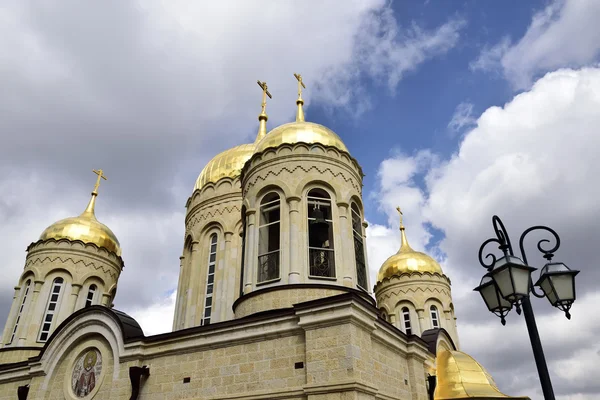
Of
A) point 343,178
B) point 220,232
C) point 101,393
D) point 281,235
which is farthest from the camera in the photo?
point 220,232

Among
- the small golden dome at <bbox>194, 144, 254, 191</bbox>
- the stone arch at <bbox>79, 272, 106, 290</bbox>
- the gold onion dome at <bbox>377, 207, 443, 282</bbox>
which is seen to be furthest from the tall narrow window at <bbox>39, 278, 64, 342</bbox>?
the gold onion dome at <bbox>377, 207, 443, 282</bbox>

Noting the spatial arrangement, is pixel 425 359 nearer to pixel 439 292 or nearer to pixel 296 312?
pixel 296 312

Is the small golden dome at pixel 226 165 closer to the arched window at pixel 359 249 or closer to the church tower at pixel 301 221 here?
the church tower at pixel 301 221

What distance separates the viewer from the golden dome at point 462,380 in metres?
10.2

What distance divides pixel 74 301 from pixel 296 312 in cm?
1335

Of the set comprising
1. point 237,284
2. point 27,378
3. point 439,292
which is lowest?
point 27,378

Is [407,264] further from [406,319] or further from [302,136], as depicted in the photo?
[302,136]

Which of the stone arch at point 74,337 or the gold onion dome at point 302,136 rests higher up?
the gold onion dome at point 302,136

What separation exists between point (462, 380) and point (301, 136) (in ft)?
23.4

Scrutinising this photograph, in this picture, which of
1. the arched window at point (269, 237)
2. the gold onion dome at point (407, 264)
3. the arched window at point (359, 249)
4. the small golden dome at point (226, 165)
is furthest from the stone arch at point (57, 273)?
the gold onion dome at point (407, 264)

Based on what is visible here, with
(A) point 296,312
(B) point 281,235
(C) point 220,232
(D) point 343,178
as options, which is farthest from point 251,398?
(C) point 220,232

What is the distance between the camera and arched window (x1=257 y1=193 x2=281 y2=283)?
11.0 metres

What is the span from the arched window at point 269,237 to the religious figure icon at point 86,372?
4173 mm

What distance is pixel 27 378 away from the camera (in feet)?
40.2
